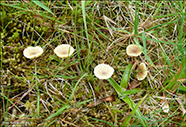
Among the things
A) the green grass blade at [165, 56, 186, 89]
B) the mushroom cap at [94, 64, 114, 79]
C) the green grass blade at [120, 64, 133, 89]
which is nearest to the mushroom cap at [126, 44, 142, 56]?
the green grass blade at [120, 64, 133, 89]

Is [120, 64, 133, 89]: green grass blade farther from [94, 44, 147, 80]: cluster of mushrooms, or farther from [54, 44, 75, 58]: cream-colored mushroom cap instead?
[54, 44, 75, 58]: cream-colored mushroom cap

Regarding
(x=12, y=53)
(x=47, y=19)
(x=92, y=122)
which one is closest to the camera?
(x=92, y=122)

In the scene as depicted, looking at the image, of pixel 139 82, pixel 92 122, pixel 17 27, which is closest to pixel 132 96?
pixel 139 82

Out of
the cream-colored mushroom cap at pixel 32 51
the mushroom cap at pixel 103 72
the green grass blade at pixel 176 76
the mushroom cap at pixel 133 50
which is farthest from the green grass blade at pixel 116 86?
the cream-colored mushroom cap at pixel 32 51

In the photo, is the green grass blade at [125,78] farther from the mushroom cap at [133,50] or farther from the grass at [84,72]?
the mushroom cap at [133,50]

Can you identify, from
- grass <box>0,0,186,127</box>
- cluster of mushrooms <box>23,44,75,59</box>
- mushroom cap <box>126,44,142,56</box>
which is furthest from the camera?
mushroom cap <box>126,44,142,56</box>

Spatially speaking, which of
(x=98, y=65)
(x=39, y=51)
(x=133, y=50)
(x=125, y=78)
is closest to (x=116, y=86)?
(x=125, y=78)

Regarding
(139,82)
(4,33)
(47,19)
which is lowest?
(139,82)

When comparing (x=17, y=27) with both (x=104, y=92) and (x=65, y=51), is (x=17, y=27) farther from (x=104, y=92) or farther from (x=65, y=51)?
(x=104, y=92)
